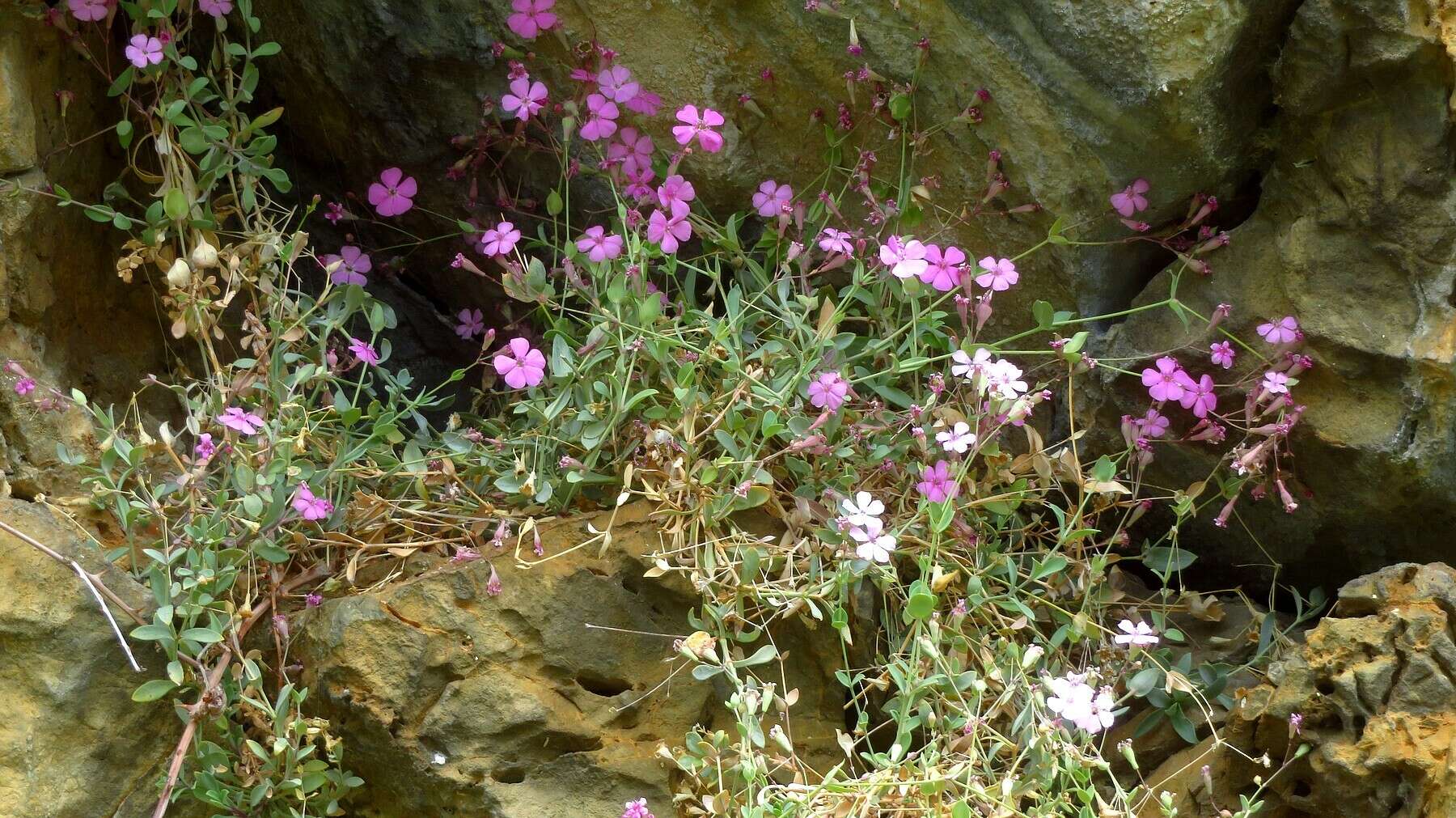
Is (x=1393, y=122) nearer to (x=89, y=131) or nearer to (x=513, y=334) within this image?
(x=513, y=334)

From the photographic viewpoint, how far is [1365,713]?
188 cm

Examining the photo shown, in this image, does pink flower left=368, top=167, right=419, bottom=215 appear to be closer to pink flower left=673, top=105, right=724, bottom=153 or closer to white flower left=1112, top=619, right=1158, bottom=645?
pink flower left=673, top=105, right=724, bottom=153

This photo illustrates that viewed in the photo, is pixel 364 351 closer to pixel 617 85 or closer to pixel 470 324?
pixel 470 324

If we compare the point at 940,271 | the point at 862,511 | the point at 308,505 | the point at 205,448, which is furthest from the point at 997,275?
the point at 205,448

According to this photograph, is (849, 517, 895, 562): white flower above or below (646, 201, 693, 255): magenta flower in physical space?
below

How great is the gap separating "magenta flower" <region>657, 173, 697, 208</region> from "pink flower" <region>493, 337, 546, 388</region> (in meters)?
0.39

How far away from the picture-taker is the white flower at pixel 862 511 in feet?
6.50

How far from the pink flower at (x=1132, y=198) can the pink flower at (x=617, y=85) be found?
2.89 feet

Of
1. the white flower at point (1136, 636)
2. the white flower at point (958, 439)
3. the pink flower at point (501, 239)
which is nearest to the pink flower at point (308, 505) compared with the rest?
the pink flower at point (501, 239)

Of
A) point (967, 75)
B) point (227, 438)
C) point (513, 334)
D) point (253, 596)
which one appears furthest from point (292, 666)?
point (967, 75)

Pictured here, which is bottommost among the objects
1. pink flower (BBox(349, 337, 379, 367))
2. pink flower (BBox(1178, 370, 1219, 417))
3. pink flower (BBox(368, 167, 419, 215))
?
pink flower (BBox(349, 337, 379, 367))

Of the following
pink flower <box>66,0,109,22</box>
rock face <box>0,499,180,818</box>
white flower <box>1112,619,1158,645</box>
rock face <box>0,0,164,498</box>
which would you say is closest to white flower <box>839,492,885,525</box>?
white flower <box>1112,619,1158,645</box>

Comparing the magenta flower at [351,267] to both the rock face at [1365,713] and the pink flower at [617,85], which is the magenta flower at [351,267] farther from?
the rock face at [1365,713]

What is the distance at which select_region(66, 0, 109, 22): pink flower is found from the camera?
7.35 ft
